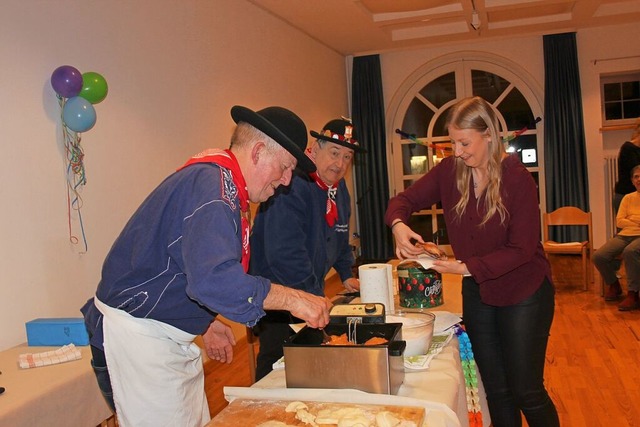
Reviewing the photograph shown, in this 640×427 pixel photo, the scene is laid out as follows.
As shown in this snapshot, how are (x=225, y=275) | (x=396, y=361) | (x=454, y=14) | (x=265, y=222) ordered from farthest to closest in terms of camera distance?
(x=454, y=14) < (x=265, y=222) < (x=396, y=361) < (x=225, y=275)

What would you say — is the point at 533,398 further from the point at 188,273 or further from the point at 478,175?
the point at 188,273

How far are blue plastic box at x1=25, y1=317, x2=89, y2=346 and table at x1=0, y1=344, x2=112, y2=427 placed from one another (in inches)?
4.6

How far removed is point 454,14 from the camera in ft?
21.0

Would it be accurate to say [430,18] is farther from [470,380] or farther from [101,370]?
[101,370]

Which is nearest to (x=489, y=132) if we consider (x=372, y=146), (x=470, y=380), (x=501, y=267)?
(x=501, y=267)

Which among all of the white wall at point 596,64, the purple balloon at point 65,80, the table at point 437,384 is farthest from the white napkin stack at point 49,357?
the white wall at point 596,64

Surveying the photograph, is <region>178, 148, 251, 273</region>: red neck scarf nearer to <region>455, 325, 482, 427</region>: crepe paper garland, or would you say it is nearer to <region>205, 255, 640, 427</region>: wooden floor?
<region>455, 325, 482, 427</region>: crepe paper garland

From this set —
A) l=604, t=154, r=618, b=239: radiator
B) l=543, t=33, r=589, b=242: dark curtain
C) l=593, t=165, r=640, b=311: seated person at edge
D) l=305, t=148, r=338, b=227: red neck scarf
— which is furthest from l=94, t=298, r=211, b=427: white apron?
l=604, t=154, r=618, b=239: radiator

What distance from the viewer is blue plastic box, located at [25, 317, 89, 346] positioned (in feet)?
8.20

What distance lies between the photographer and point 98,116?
10.6 ft

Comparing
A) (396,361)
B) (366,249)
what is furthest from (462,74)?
(396,361)

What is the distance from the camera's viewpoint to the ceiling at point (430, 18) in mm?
5848

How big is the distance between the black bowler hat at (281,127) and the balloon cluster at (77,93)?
1670 mm

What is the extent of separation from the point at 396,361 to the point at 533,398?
911 millimetres
